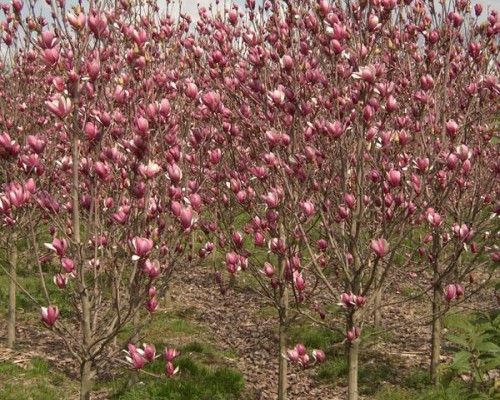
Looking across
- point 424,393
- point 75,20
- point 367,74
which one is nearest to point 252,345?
point 424,393

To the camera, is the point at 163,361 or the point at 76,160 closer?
the point at 76,160

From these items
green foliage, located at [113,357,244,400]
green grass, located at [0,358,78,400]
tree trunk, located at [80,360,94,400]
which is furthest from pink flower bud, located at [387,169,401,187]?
green grass, located at [0,358,78,400]

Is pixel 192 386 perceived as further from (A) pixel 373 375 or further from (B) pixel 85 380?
A: (B) pixel 85 380

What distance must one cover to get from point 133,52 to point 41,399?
4.27m

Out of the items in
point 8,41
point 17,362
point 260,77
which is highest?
point 8,41

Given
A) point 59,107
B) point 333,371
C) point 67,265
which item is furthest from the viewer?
point 333,371

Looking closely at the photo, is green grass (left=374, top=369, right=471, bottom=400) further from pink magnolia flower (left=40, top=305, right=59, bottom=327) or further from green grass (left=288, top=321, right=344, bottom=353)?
pink magnolia flower (left=40, top=305, right=59, bottom=327)

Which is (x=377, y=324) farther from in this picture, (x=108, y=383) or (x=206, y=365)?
(x=108, y=383)

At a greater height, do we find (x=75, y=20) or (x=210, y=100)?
(x=75, y=20)

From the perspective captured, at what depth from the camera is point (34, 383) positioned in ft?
20.8

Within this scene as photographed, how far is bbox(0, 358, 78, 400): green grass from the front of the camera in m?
6.00

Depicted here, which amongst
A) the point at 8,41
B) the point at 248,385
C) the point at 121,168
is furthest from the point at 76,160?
the point at 248,385

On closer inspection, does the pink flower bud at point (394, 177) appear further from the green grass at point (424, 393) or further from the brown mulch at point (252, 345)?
the green grass at point (424, 393)

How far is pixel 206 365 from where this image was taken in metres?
7.01
